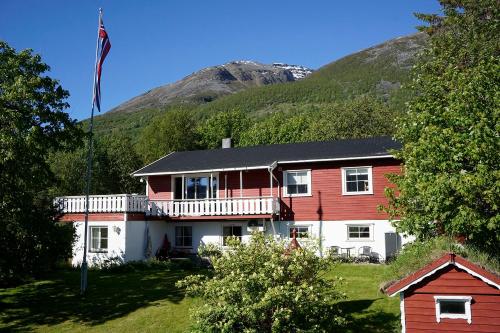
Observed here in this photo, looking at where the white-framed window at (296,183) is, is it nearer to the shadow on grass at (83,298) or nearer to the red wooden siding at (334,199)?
the red wooden siding at (334,199)

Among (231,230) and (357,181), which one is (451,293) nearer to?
(357,181)

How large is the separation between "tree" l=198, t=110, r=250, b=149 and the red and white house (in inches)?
1642

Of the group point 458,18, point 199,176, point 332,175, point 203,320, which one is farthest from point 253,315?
point 458,18

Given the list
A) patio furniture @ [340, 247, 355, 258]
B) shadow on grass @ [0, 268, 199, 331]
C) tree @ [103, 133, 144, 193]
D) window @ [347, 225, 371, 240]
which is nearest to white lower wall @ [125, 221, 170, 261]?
shadow on grass @ [0, 268, 199, 331]

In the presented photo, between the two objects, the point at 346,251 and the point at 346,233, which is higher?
the point at 346,233

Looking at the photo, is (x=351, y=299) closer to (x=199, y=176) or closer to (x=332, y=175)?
(x=332, y=175)

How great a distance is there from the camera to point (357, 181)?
25.3 meters

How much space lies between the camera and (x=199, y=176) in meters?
28.7

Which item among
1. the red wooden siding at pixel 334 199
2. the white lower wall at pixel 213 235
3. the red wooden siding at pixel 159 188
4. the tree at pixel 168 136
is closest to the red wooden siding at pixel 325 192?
the red wooden siding at pixel 334 199

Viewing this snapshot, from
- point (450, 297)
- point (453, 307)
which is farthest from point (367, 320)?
point (450, 297)

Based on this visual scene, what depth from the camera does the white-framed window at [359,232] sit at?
24.7m

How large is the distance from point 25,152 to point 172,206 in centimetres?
1161

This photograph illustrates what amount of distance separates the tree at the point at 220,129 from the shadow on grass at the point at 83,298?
160ft

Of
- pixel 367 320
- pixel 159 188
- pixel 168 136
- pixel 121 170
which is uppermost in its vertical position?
pixel 168 136
